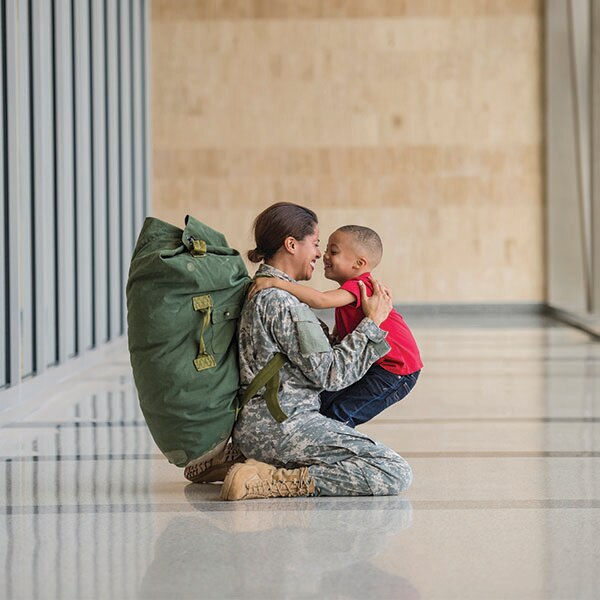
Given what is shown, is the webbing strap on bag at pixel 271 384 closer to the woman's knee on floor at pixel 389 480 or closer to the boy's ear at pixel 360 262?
→ the woman's knee on floor at pixel 389 480

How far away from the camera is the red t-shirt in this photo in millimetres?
4918

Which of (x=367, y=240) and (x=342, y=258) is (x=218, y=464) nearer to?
(x=342, y=258)

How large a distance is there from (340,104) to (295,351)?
40.8 ft

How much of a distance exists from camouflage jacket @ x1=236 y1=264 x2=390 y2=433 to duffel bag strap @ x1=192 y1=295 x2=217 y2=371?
20 centimetres

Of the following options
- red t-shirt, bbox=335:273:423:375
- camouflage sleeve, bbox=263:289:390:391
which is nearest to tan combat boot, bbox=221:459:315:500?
camouflage sleeve, bbox=263:289:390:391

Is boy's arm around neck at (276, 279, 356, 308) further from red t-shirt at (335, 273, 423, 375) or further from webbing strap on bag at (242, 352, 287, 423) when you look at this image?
webbing strap on bag at (242, 352, 287, 423)

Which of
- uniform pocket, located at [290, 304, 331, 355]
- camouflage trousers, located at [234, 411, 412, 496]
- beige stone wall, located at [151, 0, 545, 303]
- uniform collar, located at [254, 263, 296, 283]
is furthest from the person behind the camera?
beige stone wall, located at [151, 0, 545, 303]

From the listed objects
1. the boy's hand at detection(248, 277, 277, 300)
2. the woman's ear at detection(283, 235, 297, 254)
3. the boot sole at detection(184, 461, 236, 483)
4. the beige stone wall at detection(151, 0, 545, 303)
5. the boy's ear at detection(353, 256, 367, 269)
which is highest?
the beige stone wall at detection(151, 0, 545, 303)

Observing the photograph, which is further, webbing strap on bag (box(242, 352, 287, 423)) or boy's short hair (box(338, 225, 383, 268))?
boy's short hair (box(338, 225, 383, 268))

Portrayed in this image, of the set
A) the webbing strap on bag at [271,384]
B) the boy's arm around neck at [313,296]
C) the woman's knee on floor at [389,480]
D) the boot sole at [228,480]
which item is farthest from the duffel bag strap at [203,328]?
the woman's knee on floor at [389,480]

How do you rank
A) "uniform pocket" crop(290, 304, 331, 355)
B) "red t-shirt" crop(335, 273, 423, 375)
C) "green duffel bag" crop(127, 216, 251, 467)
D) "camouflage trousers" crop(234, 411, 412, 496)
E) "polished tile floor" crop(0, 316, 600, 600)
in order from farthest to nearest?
1. "red t-shirt" crop(335, 273, 423, 375)
2. "camouflage trousers" crop(234, 411, 412, 496)
3. "uniform pocket" crop(290, 304, 331, 355)
4. "green duffel bag" crop(127, 216, 251, 467)
5. "polished tile floor" crop(0, 316, 600, 600)

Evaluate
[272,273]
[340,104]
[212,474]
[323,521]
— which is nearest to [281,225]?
[272,273]

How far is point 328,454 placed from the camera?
4730mm

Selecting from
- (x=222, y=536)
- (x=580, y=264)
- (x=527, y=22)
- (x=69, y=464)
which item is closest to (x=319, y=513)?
(x=222, y=536)
